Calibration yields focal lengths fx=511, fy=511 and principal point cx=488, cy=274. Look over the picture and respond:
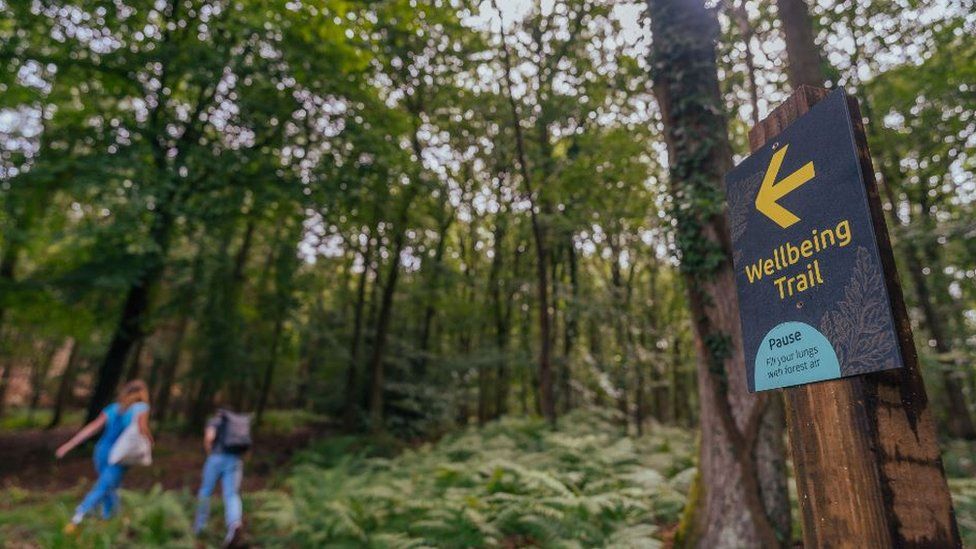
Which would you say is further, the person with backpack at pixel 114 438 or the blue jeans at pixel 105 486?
the person with backpack at pixel 114 438

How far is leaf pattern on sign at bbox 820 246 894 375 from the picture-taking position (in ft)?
4.71

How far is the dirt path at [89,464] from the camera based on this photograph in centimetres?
1079

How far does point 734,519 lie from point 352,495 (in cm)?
464

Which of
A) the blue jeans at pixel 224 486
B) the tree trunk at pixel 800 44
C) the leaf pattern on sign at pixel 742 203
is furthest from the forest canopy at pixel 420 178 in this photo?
the blue jeans at pixel 224 486

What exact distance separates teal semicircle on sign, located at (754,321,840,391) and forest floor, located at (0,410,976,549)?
3.29m

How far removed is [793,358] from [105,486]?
8199 millimetres

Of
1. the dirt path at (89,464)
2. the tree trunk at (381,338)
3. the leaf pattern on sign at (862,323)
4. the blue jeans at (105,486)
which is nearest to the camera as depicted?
the leaf pattern on sign at (862,323)

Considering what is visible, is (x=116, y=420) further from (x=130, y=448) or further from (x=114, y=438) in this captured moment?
(x=130, y=448)

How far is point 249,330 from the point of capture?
55.1 feet

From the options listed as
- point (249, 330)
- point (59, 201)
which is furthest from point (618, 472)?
point (59, 201)

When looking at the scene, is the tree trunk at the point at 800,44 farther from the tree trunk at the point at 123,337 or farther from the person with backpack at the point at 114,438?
the tree trunk at the point at 123,337

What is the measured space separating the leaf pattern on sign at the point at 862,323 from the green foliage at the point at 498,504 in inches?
144

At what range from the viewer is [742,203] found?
214 cm

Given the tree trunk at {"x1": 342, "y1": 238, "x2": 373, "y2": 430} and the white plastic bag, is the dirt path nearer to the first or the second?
the tree trunk at {"x1": 342, "y1": 238, "x2": 373, "y2": 430}
